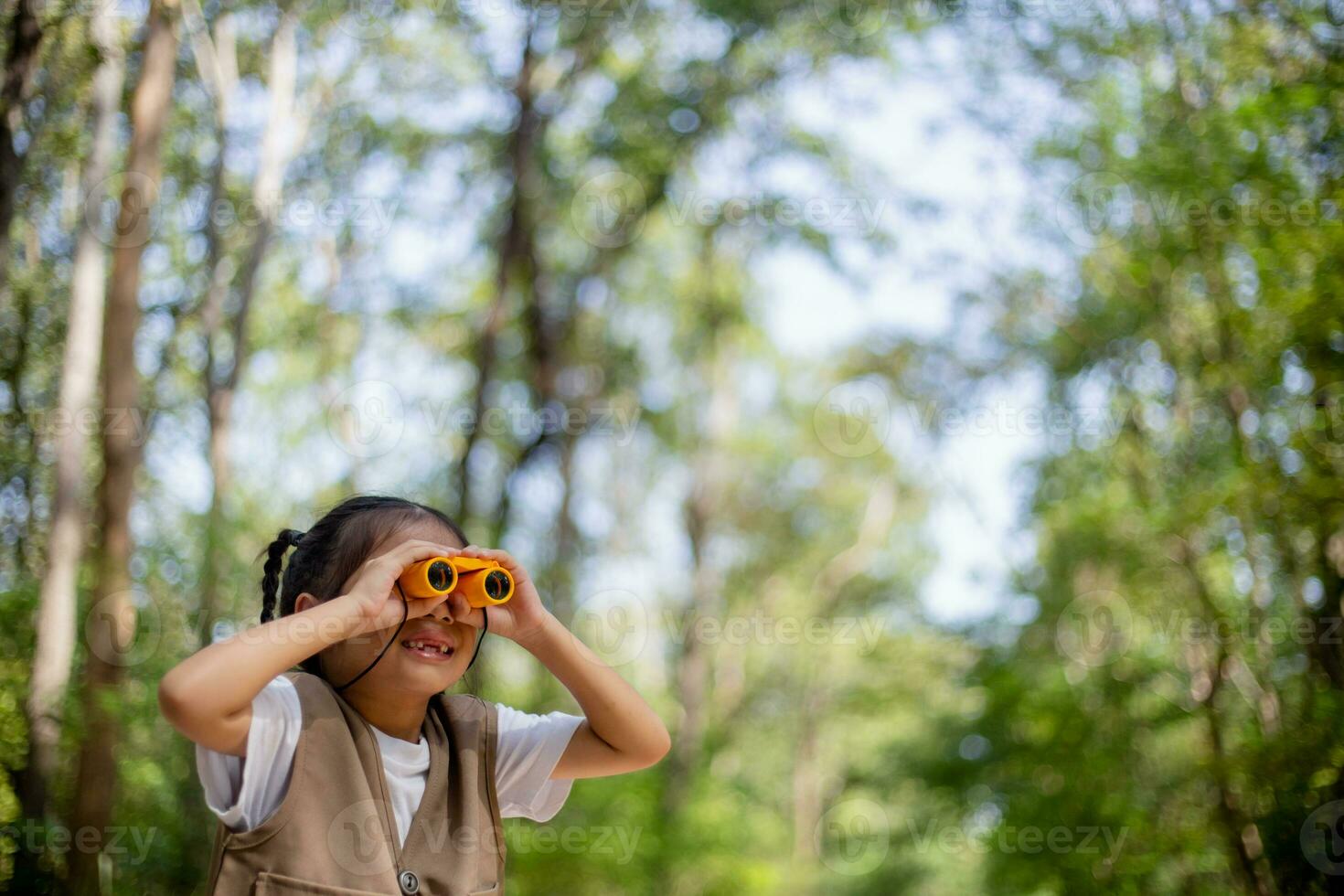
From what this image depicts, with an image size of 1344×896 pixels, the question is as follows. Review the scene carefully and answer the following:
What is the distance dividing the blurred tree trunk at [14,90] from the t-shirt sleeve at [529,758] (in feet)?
8.69

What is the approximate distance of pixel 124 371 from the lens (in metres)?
6.50

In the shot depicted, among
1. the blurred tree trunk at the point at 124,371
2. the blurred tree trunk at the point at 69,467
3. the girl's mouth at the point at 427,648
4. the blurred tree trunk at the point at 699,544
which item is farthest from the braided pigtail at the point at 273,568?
the blurred tree trunk at the point at 699,544

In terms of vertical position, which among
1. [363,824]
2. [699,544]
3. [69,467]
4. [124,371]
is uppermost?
[124,371]

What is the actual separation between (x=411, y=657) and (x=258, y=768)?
22cm

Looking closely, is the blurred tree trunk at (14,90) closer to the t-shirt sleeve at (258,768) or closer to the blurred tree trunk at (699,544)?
the t-shirt sleeve at (258,768)

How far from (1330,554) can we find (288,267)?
10.6 m

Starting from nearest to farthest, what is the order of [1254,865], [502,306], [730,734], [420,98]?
[1254,865] → [502,306] → [420,98] → [730,734]

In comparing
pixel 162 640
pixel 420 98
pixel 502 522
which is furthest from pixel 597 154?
pixel 162 640

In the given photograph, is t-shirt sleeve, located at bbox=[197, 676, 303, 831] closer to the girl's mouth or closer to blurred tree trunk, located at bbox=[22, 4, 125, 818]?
the girl's mouth

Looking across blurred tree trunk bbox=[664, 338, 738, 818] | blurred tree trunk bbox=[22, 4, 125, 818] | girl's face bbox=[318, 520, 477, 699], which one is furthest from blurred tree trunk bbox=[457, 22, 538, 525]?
girl's face bbox=[318, 520, 477, 699]

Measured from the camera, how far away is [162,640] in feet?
23.4

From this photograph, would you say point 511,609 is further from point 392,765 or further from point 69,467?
point 69,467

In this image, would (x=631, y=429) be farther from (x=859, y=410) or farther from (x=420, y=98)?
(x=420, y=98)

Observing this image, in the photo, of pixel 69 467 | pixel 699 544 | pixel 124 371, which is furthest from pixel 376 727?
pixel 699 544
